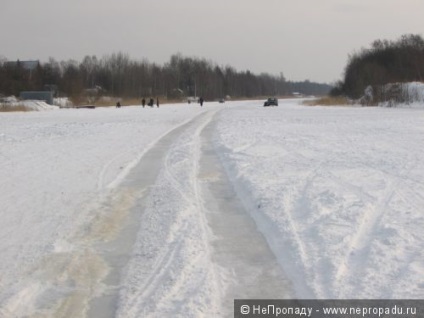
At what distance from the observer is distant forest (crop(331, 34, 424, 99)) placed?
247 feet

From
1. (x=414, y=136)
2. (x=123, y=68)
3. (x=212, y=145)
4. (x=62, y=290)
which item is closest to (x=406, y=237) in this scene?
(x=62, y=290)

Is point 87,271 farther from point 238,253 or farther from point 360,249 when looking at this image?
point 360,249

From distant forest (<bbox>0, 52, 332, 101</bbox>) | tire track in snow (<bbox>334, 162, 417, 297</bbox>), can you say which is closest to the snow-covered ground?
tire track in snow (<bbox>334, 162, 417, 297</bbox>)

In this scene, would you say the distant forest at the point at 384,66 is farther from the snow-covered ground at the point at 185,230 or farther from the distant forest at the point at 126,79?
the snow-covered ground at the point at 185,230

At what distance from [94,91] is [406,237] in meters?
103

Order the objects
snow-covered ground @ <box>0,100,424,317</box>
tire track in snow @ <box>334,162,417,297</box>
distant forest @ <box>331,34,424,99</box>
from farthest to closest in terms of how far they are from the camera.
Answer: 1. distant forest @ <box>331,34,424,99</box>
2. tire track in snow @ <box>334,162,417,297</box>
3. snow-covered ground @ <box>0,100,424,317</box>

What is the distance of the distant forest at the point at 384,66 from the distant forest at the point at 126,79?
1804 inches

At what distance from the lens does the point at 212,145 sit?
17.8m

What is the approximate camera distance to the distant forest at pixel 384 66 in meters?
75.2

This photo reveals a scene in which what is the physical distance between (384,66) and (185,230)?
85.0 meters

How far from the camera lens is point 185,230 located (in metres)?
6.82

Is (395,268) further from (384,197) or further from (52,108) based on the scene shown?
(52,108)

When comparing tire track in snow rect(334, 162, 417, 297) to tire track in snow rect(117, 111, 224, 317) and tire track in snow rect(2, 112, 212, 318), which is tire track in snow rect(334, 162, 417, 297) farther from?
tire track in snow rect(2, 112, 212, 318)

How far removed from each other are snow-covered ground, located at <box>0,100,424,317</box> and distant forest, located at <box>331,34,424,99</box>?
61.7 meters
